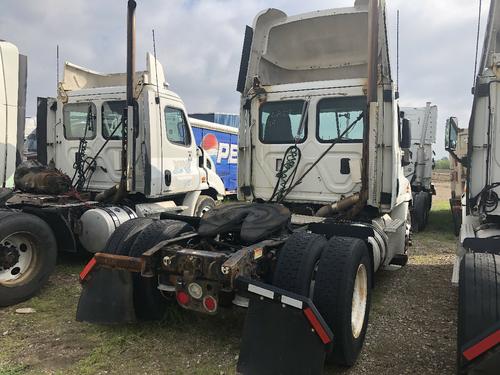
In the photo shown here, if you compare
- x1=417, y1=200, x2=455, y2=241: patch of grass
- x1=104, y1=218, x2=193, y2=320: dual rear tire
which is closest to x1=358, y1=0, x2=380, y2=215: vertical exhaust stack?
x1=104, y1=218, x2=193, y2=320: dual rear tire

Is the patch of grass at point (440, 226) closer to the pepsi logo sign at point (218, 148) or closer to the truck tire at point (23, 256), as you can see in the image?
the pepsi logo sign at point (218, 148)

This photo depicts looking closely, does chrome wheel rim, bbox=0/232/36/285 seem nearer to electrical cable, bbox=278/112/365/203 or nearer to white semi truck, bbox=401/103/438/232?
electrical cable, bbox=278/112/365/203

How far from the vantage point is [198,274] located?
3.24 meters

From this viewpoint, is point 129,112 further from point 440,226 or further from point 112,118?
point 440,226

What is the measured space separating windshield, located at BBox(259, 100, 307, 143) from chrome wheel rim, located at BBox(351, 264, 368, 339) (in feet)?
7.99

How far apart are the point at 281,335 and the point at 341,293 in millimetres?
584

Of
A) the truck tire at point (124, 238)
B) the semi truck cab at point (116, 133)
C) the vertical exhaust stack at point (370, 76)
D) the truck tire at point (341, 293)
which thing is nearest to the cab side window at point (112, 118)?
the semi truck cab at point (116, 133)

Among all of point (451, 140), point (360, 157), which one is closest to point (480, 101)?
point (451, 140)

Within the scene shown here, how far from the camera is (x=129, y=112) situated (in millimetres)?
6527

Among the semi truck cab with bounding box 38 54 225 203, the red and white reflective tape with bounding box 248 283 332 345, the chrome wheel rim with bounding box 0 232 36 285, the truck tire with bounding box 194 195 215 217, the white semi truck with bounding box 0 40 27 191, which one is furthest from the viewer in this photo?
the truck tire with bounding box 194 195 215 217

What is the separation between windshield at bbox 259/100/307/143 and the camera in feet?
18.9

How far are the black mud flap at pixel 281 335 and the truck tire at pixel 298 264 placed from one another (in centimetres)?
36

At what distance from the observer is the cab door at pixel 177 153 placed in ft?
23.4

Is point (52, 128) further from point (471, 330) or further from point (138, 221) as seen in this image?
point (471, 330)
